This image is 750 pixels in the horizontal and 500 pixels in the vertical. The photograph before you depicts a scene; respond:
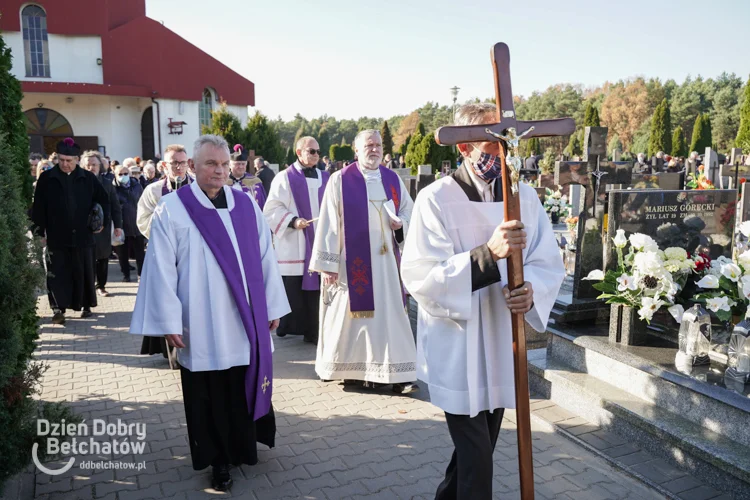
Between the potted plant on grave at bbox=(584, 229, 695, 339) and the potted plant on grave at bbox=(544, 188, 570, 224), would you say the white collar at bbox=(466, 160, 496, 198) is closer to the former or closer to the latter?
the potted plant on grave at bbox=(584, 229, 695, 339)

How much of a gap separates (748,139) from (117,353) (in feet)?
79.6

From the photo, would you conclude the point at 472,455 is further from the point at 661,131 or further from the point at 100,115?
the point at 661,131

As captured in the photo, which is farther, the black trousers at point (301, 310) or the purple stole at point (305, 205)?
the black trousers at point (301, 310)

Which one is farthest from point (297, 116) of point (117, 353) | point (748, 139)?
point (117, 353)

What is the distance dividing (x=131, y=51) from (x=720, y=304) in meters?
27.9

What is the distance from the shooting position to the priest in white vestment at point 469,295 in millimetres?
2770

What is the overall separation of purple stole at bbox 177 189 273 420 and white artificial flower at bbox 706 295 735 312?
9.87ft

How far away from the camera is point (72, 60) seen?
86.6 feet

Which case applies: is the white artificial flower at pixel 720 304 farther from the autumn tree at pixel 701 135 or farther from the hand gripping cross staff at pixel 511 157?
the autumn tree at pixel 701 135

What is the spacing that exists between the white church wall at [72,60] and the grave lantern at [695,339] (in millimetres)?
27292

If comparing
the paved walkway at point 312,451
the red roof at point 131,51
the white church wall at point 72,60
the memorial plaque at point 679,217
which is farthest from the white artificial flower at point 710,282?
the white church wall at point 72,60

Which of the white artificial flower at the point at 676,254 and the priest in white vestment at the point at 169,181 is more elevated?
the priest in white vestment at the point at 169,181

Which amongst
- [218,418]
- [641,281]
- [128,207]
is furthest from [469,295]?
[128,207]

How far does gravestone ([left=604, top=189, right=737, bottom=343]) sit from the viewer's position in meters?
5.32
